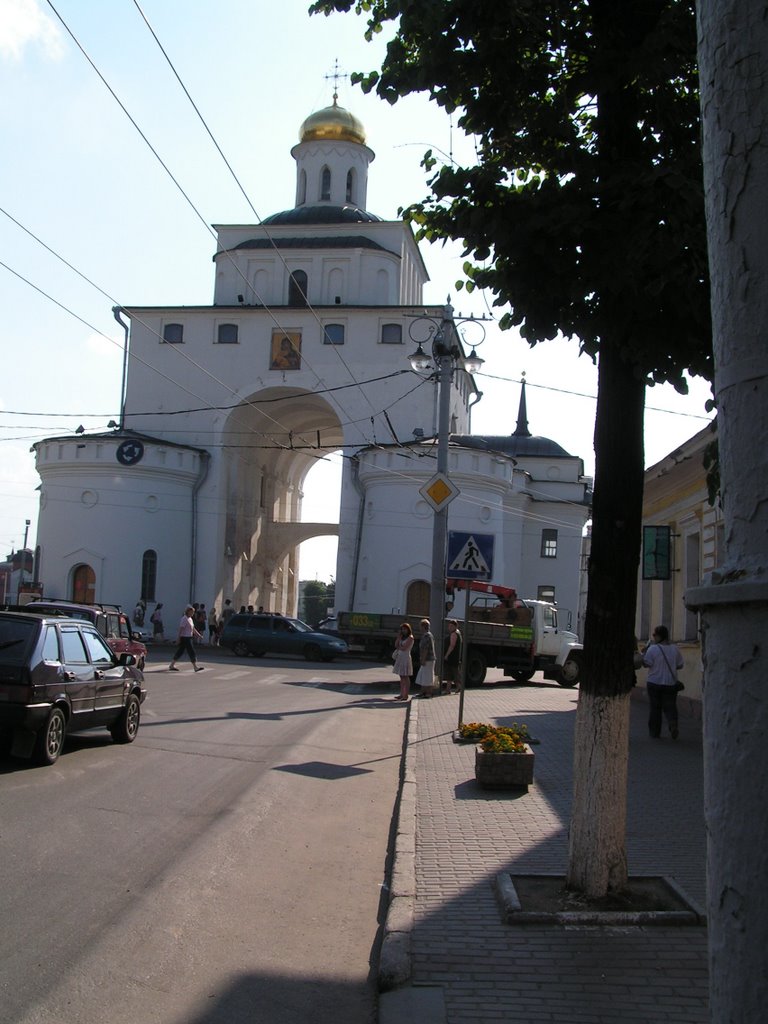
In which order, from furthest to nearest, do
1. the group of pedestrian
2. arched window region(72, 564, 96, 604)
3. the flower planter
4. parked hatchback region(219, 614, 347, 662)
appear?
arched window region(72, 564, 96, 604) < parked hatchback region(219, 614, 347, 662) < the group of pedestrian < the flower planter

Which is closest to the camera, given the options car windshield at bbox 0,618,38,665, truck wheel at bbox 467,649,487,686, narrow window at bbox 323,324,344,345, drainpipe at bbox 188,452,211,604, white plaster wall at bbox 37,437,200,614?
car windshield at bbox 0,618,38,665

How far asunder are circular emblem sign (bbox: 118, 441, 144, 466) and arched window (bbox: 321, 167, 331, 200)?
18495mm

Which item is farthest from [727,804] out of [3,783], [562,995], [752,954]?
[3,783]

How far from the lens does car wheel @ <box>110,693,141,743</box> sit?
1248 cm

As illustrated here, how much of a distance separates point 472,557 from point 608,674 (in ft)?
29.9

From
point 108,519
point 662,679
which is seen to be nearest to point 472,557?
point 662,679

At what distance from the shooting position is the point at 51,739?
10.4m

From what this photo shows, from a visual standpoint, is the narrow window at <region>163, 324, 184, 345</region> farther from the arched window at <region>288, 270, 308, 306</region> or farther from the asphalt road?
the asphalt road

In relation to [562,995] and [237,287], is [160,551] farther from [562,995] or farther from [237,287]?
[562,995]

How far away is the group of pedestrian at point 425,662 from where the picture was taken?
2170 cm

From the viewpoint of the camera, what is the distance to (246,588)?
5438 cm

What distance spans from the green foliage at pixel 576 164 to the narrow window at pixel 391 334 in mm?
42524

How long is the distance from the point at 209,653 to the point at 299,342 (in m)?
18.2

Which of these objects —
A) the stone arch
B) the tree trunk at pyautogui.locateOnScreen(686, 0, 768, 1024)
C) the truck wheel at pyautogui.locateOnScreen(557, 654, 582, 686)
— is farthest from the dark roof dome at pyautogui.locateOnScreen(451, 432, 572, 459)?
the tree trunk at pyautogui.locateOnScreen(686, 0, 768, 1024)
